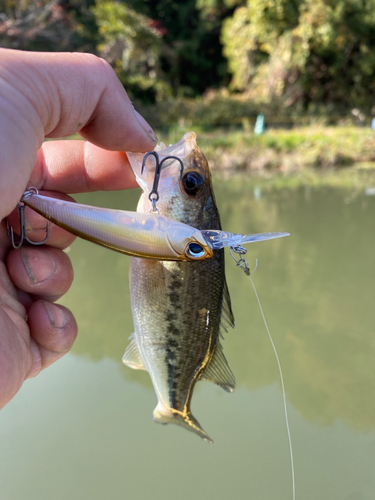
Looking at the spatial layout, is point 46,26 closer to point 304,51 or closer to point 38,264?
point 304,51

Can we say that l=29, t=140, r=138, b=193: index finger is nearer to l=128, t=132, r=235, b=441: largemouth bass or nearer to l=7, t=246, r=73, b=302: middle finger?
Answer: l=128, t=132, r=235, b=441: largemouth bass

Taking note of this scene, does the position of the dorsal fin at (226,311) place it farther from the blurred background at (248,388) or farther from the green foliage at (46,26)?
the green foliage at (46,26)

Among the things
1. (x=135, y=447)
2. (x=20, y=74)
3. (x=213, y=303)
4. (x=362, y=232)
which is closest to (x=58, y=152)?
A: (x=20, y=74)

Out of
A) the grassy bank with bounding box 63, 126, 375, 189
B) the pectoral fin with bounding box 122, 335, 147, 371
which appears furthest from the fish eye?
the grassy bank with bounding box 63, 126, 375, 189

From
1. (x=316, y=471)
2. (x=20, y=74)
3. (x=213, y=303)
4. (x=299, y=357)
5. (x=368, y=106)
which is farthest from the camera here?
(x=368, y=106)

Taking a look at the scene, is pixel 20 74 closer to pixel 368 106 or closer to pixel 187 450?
pixel 187 450
